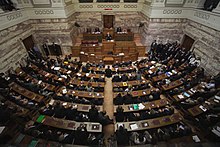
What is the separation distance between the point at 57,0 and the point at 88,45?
5.00 m

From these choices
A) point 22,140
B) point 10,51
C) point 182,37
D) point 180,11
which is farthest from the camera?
point 182,37

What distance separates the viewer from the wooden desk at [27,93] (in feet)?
23.0

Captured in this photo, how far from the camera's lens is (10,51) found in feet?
30.5

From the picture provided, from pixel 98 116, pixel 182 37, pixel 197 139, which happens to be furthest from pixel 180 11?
pixel 98 116

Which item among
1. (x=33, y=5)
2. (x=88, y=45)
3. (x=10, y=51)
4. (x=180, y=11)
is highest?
(x=33, y=5)

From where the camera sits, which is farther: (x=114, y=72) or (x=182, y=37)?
(x=182, y=37)

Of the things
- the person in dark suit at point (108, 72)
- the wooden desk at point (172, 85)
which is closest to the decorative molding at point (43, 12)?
the person in dark suit at point (108, 72)

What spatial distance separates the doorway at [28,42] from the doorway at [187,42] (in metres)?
16.3

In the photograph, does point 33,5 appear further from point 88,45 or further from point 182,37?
point 182,37

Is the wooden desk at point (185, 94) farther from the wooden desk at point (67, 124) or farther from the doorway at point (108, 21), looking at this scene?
the doorway at point (108, 21)

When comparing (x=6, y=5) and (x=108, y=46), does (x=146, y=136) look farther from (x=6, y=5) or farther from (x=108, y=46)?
(x=6, y=5)

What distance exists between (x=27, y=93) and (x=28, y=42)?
6824 mm

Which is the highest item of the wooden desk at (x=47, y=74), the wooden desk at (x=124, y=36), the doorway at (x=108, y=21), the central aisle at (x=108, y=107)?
the doorway at (x=108, y=21)

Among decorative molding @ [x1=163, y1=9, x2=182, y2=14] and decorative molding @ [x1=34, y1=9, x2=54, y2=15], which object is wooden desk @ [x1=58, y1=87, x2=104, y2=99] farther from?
decorative molding @ [x1=163, y1=9, x2=182, y2=14]
